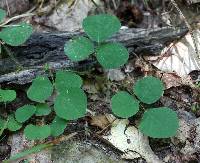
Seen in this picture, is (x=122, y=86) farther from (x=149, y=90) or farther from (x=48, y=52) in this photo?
(x=48, y=52)

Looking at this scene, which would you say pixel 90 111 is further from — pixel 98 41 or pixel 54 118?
pixel 98 41

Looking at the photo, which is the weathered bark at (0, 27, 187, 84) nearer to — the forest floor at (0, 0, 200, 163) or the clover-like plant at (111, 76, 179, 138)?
the forest floor at (0, 0, 200, 163)

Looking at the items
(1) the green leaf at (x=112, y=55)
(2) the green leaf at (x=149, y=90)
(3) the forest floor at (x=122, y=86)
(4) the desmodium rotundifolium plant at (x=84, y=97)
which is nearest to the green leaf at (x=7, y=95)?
(4) the desmodium rotundifolium plant at (x=84, y=97)

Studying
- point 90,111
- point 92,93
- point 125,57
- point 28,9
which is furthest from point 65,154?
point 28,9

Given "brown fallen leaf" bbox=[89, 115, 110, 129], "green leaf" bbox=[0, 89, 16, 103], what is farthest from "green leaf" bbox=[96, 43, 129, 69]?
"green leaf" bbox=[0, 89, 16, 103]

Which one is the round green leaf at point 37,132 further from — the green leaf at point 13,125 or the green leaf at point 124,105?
the green leaf at point 124,105

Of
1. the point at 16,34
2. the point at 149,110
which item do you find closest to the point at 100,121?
the point at 149,110
